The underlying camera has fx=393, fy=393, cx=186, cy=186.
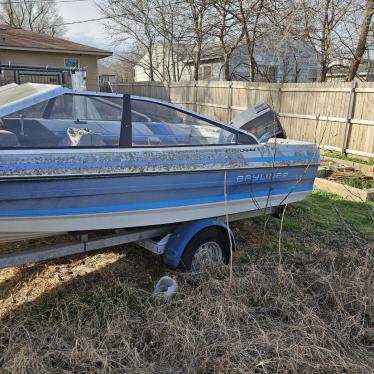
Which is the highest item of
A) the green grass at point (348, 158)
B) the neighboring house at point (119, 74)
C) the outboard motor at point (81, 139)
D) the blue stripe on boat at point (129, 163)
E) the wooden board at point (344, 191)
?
the neighboring house at point (119, 74)

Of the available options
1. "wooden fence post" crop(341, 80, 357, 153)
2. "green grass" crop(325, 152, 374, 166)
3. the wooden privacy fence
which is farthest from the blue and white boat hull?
"wooden fence post" crop(341, 80, 357, 153)

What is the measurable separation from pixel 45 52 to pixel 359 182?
14.6 meters

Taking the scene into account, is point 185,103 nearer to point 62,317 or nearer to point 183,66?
point 183,66

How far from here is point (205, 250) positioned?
3.92 metres

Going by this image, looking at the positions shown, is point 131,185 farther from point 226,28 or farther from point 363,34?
point 226,28

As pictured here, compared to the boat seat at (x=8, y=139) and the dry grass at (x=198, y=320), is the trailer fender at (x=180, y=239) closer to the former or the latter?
the dry grass at (x=198, y=320)

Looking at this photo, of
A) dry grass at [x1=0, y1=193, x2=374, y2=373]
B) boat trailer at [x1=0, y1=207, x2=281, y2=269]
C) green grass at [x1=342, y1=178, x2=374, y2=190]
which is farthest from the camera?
green grass at [x1=342, y1=178, x2=374, y2=190]

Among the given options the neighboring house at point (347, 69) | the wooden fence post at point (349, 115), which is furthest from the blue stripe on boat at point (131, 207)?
the neighboring house at point (347, 69)

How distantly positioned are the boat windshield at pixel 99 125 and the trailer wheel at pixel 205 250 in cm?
90

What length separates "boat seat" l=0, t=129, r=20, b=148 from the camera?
282 centimetres

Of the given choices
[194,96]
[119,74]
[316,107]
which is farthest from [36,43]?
[119,74]

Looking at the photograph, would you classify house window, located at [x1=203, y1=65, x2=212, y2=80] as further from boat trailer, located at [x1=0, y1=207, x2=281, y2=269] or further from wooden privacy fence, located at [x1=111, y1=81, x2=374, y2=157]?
boat trailer, located at [x1=0, y1=207, x2=281, y2=269]

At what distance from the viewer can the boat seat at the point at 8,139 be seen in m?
2.82

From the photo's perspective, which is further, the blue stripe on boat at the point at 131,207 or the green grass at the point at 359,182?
the green grass at the point at 359,182
